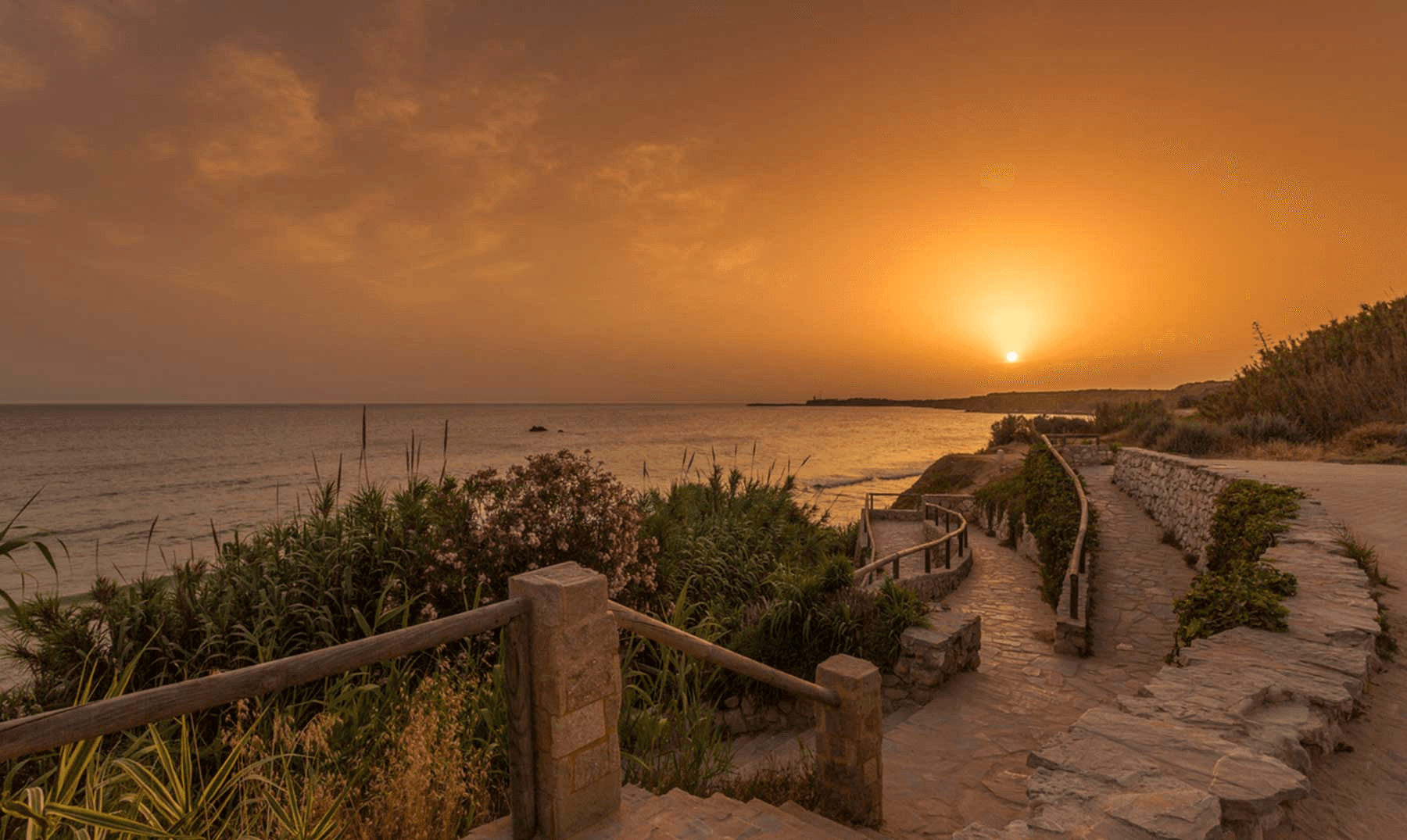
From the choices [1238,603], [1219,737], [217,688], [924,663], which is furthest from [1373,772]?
[217,688]

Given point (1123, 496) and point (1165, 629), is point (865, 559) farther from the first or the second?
point (1165, 629)

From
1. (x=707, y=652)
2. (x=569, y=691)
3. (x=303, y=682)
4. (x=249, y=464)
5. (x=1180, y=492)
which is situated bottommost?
(x=249, y=464)

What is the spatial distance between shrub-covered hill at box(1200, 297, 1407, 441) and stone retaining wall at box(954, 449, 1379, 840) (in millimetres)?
15348

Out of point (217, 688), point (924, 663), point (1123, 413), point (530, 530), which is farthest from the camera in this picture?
point (1123, 413)

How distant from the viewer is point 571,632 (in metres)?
2.74

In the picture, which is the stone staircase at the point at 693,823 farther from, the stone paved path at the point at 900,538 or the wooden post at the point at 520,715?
the stone paved path at the point at 900,538

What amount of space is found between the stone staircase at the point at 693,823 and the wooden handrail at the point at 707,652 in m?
0.69

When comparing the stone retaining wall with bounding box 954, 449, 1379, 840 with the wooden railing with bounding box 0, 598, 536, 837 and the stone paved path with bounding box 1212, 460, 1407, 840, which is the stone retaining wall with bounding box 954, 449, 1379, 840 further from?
the wooden railing with bounding box 0, 598, 536, 837

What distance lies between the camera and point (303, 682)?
2088 millimetres

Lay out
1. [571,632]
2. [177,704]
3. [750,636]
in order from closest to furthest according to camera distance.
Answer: [177,704] < [571,632] < [750,636]

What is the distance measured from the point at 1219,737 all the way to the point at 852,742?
80.0 inches

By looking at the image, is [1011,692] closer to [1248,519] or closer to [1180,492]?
[1248,519]

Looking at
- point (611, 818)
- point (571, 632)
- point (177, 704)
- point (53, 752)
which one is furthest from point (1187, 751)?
point (53, 752)

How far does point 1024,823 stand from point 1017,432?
40.9 metres
